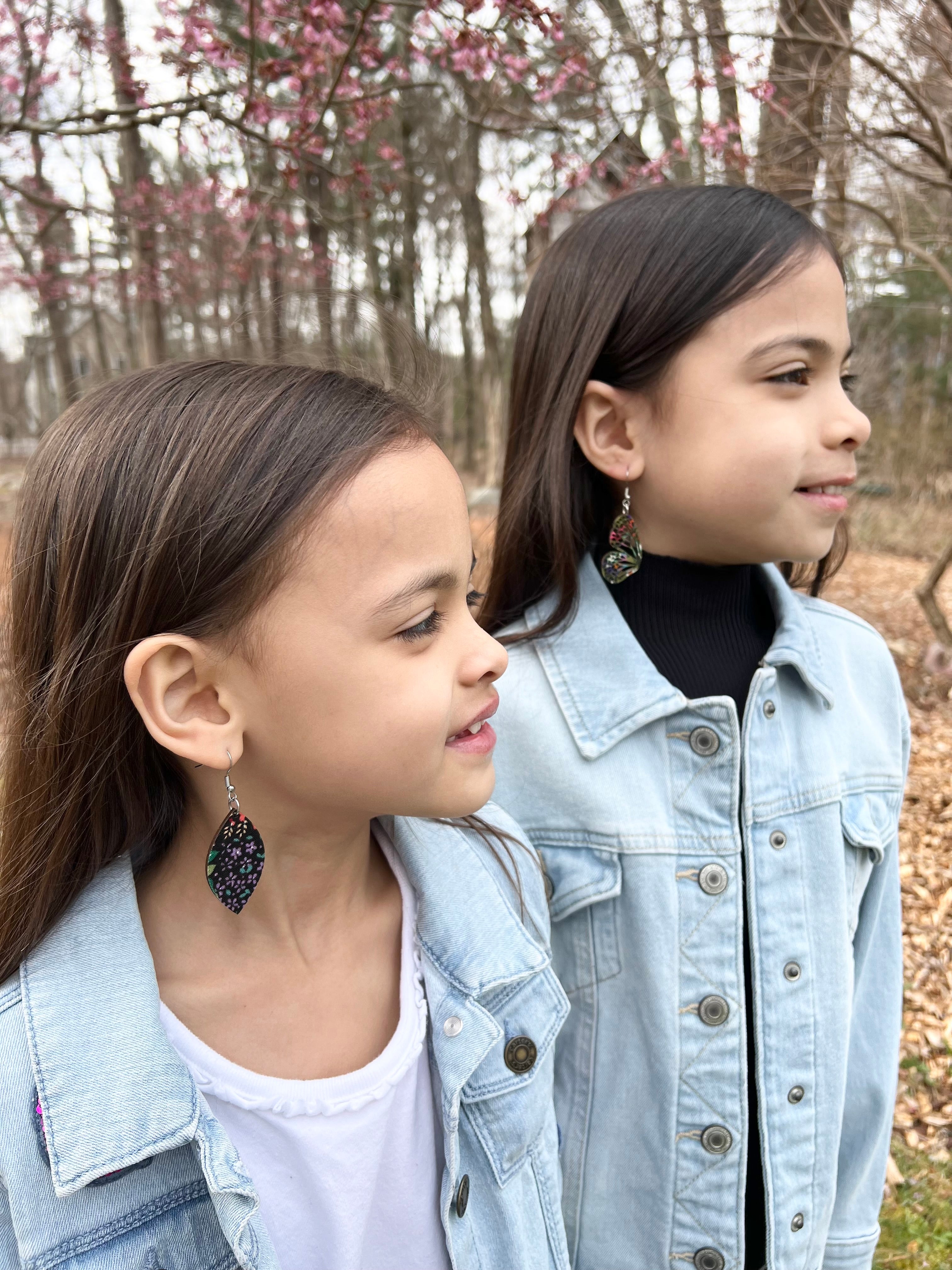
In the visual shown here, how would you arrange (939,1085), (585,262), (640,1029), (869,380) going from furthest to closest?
(869,380)
(939,1085)
(585,262)
(640,1029)

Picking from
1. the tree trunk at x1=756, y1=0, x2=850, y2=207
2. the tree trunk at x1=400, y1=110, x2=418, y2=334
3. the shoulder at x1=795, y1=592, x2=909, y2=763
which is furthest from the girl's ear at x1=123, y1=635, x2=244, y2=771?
the tree trunk at x1=400, y1=110, x2=418, y2=334

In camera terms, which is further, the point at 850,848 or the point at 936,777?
the point at 936,777

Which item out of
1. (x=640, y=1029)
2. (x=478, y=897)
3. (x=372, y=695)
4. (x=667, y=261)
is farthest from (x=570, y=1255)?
(x=667, y=261)

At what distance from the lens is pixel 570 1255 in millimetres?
1523

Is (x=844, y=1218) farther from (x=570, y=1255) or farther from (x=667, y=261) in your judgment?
(x=667, y=261)

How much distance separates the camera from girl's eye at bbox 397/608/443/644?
1.11 metres

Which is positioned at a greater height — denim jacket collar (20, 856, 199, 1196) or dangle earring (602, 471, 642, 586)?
dangle earring (602, 471, 642, 586)

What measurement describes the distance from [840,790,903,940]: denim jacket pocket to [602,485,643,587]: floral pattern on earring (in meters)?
0.54

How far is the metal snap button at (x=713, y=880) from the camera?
4.80 feet

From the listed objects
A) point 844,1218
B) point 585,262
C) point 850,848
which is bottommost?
point 844,1218

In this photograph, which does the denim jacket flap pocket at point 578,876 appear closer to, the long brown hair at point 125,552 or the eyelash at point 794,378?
the long brown hair at point 125,552

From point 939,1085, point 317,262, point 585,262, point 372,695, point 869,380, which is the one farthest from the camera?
point 869,380

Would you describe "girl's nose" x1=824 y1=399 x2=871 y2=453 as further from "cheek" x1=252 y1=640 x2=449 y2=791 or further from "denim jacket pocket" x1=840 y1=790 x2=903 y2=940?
"cheek" x1=252 y1=640 x2=449 y2=791

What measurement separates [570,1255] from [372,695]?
110cm
